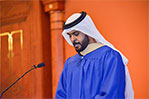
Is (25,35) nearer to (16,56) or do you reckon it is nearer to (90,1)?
(16,56)

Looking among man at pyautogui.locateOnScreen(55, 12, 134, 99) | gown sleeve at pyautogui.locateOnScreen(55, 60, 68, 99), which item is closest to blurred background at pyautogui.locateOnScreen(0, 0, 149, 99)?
gown sleeve at pyautogui.locateOnScreen(55, 60, 68, 99)

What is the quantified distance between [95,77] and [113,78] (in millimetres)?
250

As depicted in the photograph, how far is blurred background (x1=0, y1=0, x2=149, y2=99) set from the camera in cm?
381

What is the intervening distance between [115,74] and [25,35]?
3.40 metres

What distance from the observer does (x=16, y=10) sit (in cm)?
552

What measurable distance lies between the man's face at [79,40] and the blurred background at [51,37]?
1.45 m

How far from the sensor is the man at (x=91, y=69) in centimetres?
234

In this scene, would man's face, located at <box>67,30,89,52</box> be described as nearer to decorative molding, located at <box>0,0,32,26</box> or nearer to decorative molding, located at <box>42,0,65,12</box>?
decorative molding, located at <box>42,0,65,12</box>

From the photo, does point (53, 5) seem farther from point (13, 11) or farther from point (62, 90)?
point (62, 90)

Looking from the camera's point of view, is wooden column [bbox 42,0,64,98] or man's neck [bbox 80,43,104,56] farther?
wooden column [bbox 42,0,64,98]

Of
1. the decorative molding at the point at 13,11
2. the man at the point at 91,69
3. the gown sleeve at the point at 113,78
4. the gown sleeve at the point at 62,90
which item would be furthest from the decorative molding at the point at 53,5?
the gown sleeve at the point at 113,78

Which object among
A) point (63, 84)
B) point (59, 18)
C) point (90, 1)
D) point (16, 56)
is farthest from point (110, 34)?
point (16, 56)

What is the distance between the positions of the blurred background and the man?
1312 mm

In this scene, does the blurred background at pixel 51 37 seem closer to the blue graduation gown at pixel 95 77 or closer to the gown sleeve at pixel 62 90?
the gown sleeve at pixel 62 90
